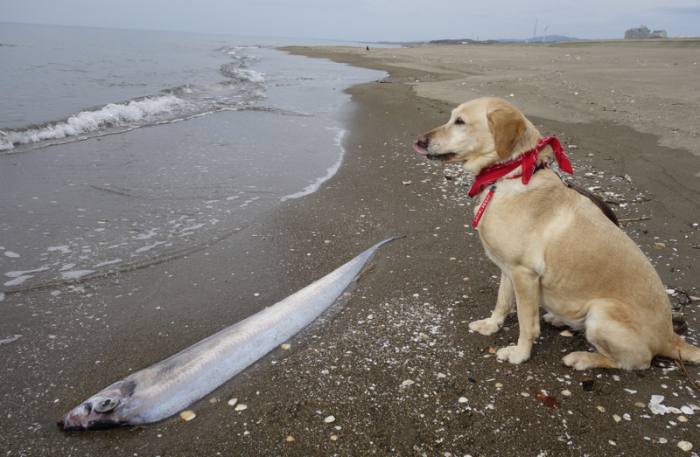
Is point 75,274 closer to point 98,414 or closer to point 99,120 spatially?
point 98,414

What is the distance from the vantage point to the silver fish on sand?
109 inches

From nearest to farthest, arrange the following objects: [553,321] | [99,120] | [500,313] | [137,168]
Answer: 1. [500,313]
2. [553,321]
3. [137,168]
4. [99,120]

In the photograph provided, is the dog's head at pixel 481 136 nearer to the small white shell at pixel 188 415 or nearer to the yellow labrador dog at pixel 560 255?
the yellow labrador dog at pixel 560 255

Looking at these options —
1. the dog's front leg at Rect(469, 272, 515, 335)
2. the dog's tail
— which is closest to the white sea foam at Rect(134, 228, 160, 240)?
the dog's front leg at Rect(469, 272, 515, 335)

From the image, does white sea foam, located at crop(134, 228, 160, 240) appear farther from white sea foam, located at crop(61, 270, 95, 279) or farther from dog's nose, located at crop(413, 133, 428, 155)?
dog's nose, located at crop(413, 133, 428, 155)

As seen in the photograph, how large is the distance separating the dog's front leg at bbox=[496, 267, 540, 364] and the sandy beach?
0.30 feet


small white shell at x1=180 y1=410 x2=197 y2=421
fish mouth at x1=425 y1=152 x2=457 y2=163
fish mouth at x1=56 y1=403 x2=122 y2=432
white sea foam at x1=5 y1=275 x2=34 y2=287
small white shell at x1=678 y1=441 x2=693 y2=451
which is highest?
fish mouth at x1=425 y1=152 x2=457 y2=163

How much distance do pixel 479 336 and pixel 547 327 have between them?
694 mm

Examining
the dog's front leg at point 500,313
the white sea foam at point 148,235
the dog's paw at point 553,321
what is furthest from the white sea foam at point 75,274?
the dog's paw at point 553,321

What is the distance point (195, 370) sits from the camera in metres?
3.16

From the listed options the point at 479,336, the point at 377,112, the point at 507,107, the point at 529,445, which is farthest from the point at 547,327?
the point at 377,112

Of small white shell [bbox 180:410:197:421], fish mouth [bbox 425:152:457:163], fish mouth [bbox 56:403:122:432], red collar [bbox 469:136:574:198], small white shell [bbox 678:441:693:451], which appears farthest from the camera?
fish mouth [bbox 425:152:457:163]

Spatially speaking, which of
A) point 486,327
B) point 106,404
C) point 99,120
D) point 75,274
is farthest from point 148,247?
point 99,120

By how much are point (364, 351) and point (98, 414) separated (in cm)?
190
